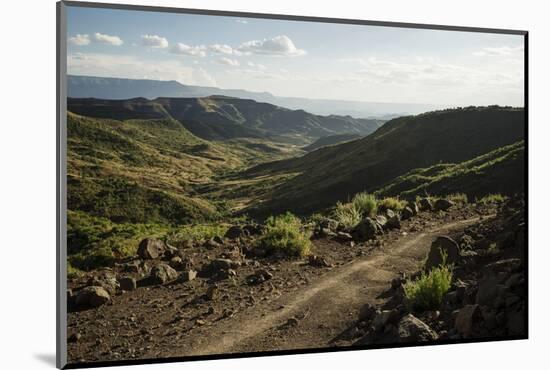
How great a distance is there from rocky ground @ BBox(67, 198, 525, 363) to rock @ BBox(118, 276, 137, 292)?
2cm

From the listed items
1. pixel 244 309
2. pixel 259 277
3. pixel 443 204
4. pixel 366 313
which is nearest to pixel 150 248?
pixel 259 277

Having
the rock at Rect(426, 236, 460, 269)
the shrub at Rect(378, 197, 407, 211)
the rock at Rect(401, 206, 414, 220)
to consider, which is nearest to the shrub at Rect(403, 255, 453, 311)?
the rock at Rect(426, 236, 460, 269)

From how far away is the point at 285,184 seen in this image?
8875 millimetres

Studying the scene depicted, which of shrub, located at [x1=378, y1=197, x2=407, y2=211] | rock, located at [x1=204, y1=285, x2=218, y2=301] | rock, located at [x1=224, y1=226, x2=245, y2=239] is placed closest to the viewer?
rock, located at [x1=204, y1=285, x2=218, y2=301]

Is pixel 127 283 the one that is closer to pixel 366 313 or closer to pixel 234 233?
pixel 234 233

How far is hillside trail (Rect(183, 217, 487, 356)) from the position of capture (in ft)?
23.9

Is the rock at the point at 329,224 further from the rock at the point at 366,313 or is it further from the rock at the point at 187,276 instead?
the rock at the point at 187,276

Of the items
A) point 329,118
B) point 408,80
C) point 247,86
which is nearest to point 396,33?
point 408,80

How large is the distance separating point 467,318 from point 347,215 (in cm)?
253

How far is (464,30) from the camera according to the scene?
8812mm

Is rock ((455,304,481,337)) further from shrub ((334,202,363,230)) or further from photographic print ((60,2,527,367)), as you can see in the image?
shrub ((334,202,363,230))

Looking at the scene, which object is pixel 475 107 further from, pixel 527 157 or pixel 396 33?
pixel 396 33

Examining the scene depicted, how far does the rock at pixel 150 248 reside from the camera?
824 centimetres

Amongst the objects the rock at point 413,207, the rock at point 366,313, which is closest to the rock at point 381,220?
the rock at point 413,207
